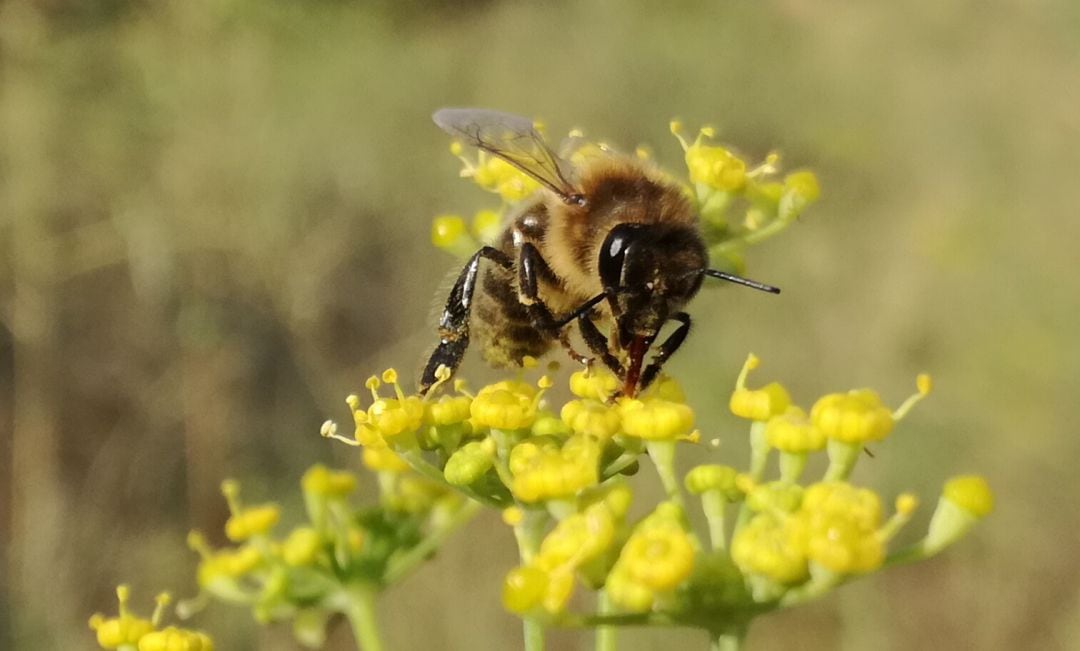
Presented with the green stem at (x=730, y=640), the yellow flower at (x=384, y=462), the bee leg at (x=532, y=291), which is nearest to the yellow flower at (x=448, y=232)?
the bee leg at (x=532, y=291)

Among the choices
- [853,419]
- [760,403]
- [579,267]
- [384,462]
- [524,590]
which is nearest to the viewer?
[524,590]

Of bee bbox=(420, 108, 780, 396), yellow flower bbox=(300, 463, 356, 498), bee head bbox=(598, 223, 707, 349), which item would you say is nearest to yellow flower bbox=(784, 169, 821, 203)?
bee bbox=(420, 108, 780, 396)

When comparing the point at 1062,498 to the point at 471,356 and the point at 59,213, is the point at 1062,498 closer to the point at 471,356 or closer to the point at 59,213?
the point at 471,356

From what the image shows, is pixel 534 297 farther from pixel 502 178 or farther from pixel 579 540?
pixel 579 540

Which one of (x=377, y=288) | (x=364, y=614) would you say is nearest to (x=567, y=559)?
(x=364, y=614)

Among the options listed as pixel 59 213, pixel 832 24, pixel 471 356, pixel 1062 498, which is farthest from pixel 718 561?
pixel 832 24

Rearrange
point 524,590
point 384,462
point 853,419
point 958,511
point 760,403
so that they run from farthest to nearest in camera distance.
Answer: point 384,462 < point 760,403 < point 853,419 < point 958,511 < point 524,590

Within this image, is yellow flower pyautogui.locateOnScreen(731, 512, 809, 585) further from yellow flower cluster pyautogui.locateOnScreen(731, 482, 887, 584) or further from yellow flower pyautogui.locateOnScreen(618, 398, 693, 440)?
yellow flower pyautogui.locateOnScreen(618, 398, 693, 440)
